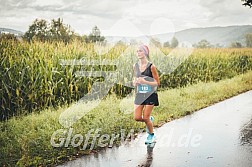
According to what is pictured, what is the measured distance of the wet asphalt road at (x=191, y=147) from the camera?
4574mm

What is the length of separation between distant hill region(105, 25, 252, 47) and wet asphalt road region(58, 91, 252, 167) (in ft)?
6.05

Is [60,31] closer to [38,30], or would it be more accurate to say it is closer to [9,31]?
[38,30]

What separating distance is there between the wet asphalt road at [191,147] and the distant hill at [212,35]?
184cm

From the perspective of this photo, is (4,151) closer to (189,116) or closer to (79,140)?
(79,140)

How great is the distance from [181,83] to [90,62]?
3.93m

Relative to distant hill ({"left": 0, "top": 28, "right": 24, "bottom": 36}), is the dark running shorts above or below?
below

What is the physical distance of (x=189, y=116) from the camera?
7.38m

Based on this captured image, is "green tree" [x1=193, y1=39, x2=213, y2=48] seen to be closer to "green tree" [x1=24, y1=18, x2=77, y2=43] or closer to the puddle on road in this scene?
the puddle on road

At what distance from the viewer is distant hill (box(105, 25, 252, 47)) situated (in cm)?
758

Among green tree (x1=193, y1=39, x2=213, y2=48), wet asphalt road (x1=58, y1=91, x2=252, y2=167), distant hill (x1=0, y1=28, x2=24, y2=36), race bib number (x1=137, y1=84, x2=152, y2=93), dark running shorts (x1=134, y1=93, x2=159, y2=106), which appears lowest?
wet asphalt road (x1=58, y1=91, x2=252, y2=167)

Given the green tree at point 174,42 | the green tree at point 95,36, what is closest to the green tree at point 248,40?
the green tree at point 174,42

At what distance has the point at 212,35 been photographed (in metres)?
8.43

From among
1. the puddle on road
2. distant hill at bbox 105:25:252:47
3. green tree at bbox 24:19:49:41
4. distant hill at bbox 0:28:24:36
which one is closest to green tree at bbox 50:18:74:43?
green tree at bbox 24:19:49:41

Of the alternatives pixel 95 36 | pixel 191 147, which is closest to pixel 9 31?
pixel 95 36
